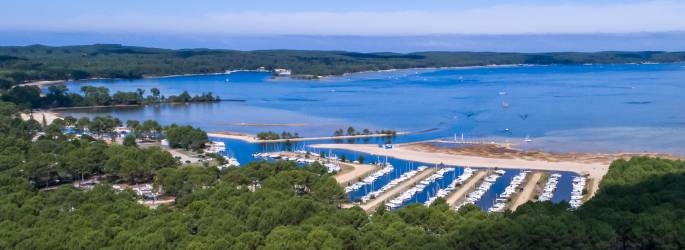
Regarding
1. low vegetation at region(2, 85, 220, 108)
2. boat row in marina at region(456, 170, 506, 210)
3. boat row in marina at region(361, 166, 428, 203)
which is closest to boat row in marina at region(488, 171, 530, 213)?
boat row in marina at region(456, 170, 506, 210)

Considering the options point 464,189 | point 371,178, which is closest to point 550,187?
point 464,189

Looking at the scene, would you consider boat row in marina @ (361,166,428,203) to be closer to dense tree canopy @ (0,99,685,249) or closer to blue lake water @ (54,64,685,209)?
blue lake water @ (54,64,685,209)

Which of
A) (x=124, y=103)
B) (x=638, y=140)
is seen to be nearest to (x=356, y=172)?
(x=638, y=140)

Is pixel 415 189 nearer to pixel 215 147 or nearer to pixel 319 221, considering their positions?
pixel 319 221

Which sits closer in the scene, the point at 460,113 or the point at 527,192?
the point at 527,192

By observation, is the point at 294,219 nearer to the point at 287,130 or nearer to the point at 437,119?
the point at 287,130

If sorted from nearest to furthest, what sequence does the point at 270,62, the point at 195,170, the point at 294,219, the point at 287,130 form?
1. the point at 294,219
2. the point at 195,170
3. the point at 287,130
4. the point at 270,62
